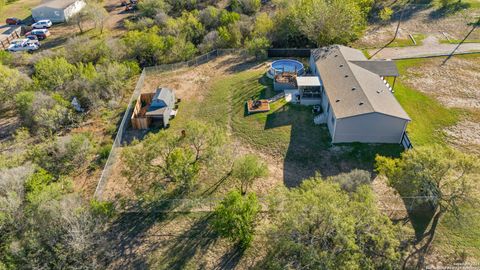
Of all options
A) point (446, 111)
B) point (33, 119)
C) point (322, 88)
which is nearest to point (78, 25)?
point (33, 119)

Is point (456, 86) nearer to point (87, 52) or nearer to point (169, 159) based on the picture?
point (169, 159)

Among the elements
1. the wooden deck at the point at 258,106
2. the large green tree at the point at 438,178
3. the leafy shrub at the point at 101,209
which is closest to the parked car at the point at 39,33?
the wooden deck at the point at 258,106

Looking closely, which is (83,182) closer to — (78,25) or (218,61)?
(218,61)

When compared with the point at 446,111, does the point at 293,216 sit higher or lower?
higher

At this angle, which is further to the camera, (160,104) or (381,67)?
(381,67)

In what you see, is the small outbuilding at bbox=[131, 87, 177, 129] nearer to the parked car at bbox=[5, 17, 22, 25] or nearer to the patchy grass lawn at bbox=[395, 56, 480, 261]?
the patchy grass lawn at bbox=[395, 56, 480, 261]

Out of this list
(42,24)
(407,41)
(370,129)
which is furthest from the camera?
(42,24)

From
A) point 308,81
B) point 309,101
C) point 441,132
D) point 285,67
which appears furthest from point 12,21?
point 441,132

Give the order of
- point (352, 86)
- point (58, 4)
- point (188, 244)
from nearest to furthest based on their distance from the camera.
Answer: point (188, 244)
point (352, 86)
point (58, 4)
